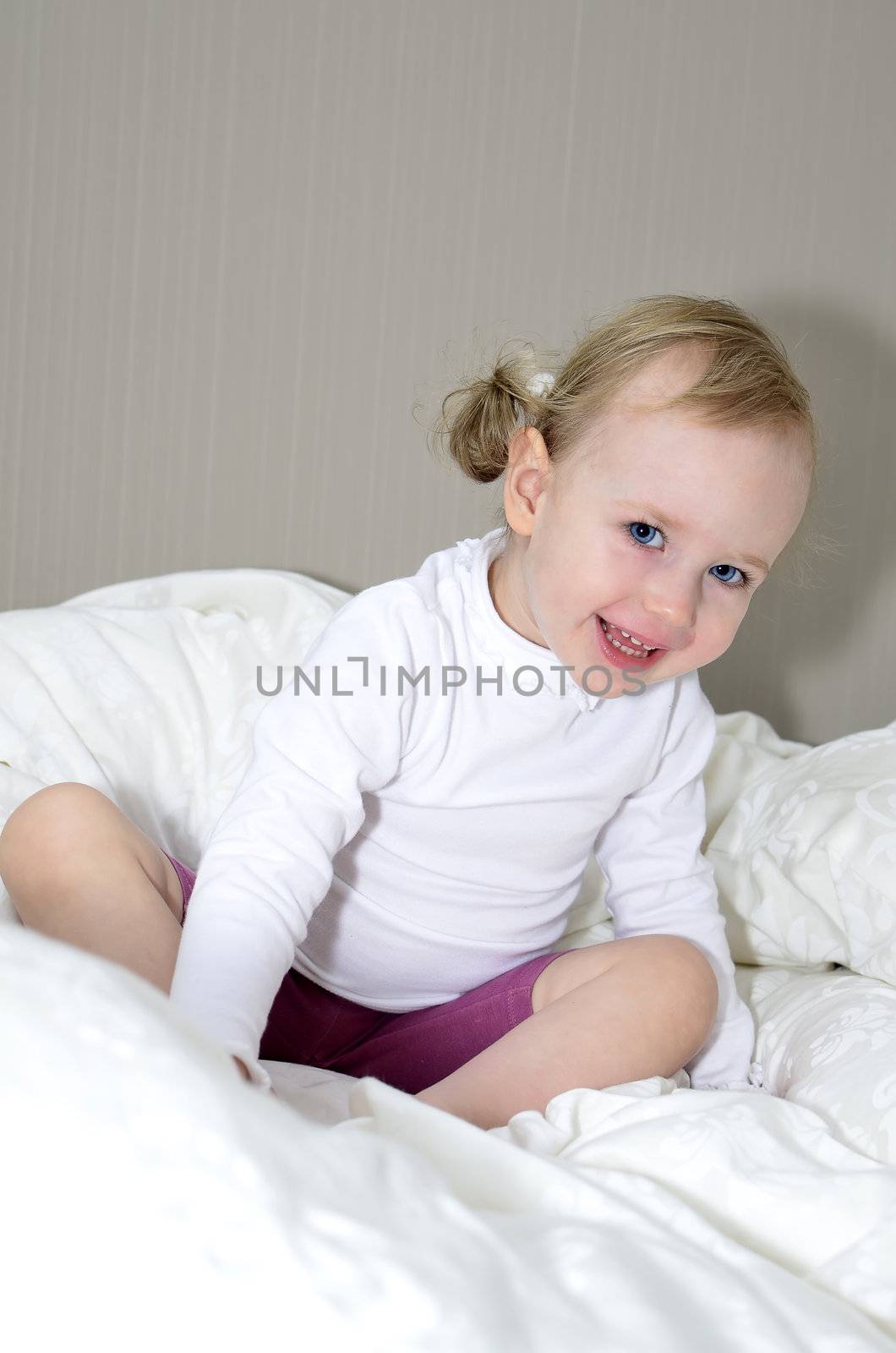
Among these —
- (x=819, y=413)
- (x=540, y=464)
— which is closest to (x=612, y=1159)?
(x=540, y=464)

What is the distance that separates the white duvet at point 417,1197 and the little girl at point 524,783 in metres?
0.08

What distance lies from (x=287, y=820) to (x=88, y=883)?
0.15m

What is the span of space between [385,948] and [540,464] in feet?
1.42

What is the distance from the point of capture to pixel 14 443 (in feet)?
6.34

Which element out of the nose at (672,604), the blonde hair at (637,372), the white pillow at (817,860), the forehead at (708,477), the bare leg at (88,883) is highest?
the blonde hair at (637,372)

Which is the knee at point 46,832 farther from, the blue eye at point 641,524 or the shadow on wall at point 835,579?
the shadow on wall at point 835,579

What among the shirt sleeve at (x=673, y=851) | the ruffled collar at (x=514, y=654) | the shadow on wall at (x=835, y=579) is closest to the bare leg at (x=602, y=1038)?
the shirt sleeve at (x=673, y=851)

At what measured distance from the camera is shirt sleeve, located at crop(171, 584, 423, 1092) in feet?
2.50

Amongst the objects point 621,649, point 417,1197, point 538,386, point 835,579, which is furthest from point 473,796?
point 835,579

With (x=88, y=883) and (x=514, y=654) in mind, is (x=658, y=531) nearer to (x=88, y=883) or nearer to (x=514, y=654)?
(x=514, y=654)

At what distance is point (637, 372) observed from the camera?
3.21ft

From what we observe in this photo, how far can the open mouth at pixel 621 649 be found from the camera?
99cm

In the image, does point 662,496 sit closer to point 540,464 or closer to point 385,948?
point 540,464

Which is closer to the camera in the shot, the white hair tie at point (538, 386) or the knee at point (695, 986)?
the knee at point (695, 986)
